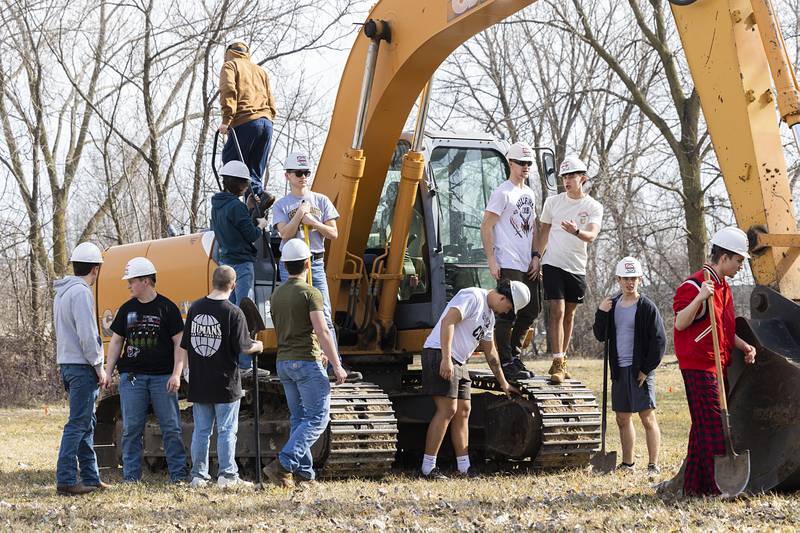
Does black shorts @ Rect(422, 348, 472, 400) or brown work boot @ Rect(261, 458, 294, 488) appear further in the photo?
black shorts @ Rect(422, 348, 472, 400)

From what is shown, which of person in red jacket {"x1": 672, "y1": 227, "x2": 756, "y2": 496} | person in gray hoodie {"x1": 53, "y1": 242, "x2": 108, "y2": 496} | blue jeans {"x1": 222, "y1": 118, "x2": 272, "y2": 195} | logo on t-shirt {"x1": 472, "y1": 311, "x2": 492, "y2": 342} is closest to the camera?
person in red jacket {"x1": 672, "y1": 227, "x2": 756, "y2": 496}

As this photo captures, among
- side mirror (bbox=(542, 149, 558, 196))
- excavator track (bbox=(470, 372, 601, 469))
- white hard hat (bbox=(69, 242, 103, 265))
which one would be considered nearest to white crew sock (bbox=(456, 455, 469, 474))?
excavator track (bbox=(470, 372, 601, 469))

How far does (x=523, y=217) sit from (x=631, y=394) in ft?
6.09

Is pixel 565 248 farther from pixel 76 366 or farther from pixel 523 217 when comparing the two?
pixel 76 366

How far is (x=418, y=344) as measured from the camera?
10414mm

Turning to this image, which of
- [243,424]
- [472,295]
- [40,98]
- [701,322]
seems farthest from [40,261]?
[701,322]

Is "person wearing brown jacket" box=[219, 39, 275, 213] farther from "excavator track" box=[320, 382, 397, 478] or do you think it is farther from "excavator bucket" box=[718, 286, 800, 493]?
"excavator bucket" box=[718, 286, 800, 493]

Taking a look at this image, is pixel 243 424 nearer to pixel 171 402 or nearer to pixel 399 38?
pixel 171 402

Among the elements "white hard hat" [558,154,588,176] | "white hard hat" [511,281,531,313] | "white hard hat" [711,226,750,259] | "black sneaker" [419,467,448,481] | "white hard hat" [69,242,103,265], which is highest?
"white hard hat" [558,154,588,176]

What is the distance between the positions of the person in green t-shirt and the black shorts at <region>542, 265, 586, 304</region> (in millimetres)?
2262

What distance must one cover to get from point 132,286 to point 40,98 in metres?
16.1

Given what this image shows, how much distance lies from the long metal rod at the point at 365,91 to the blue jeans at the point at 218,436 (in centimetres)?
268

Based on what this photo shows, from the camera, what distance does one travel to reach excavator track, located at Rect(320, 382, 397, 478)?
9219mm

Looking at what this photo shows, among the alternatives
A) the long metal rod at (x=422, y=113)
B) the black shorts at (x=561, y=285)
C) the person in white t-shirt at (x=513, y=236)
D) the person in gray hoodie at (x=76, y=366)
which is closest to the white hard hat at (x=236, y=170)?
the person in gray hoodie at (x=76, y=366)
